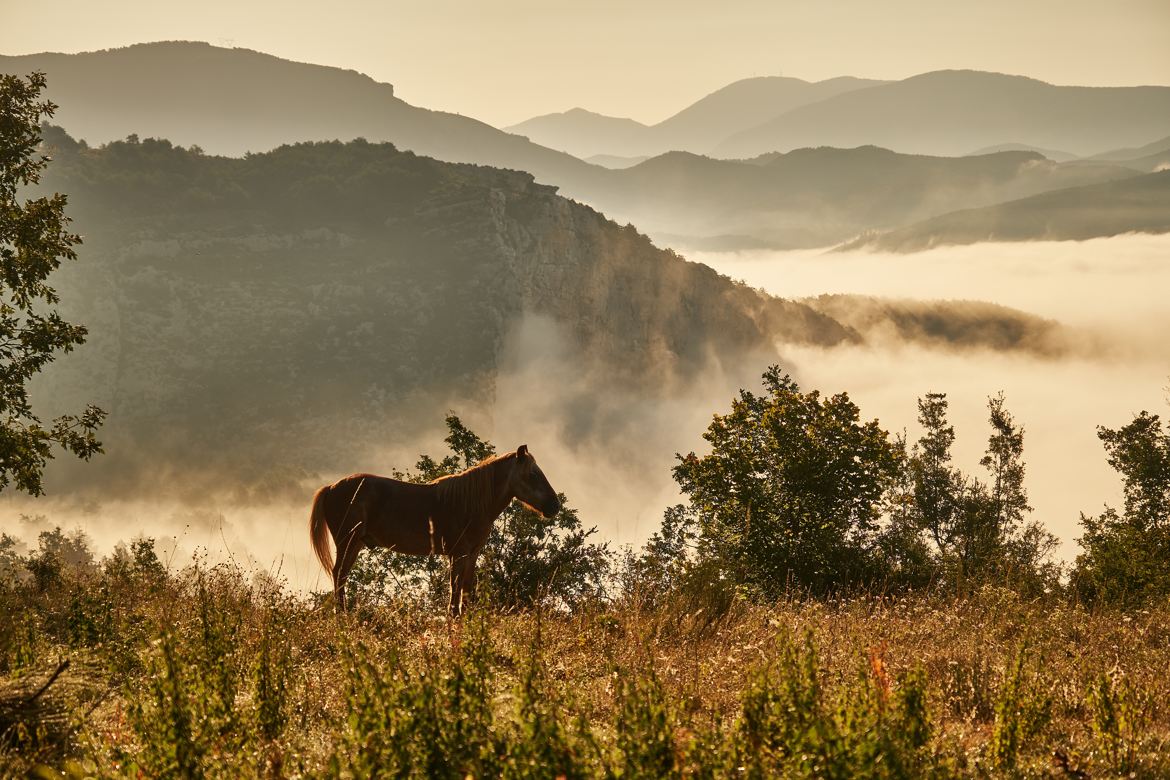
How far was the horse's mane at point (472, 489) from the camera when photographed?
12.0 meters

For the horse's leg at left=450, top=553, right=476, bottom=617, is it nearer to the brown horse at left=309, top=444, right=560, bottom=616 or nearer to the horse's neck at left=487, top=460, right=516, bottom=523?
the brown horse at left=309, top=444, right=560, bottom=616

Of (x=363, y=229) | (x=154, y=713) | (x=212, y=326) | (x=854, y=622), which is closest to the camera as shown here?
(x=154, y=713)

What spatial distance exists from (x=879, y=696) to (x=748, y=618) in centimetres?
461

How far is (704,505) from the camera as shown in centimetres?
2225

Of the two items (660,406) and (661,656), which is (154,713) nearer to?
(661,656)

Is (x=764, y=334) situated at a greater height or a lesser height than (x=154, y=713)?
greater

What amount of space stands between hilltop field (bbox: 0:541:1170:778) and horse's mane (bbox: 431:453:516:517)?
3.30m

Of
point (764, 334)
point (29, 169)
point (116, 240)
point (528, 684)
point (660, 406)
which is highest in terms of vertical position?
point (116, 240)

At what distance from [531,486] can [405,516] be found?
75.5 inches

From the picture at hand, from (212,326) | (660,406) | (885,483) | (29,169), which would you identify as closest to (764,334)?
(660,406)

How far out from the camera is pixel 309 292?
102 m

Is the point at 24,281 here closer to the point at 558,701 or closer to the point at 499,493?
the point at 499,493

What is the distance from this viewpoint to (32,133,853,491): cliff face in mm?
87812

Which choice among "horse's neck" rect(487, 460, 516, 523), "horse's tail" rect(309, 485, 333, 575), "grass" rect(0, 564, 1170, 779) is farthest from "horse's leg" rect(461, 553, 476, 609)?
"grass" rect(0, 564, 1170, 779)
